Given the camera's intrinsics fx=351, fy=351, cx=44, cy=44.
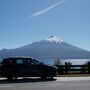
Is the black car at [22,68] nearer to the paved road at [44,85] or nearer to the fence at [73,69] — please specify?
the paved road at [44,85]

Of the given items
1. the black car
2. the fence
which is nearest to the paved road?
the black car

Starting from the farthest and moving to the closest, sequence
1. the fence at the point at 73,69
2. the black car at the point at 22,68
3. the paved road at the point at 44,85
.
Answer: the fence at the point at 73,69 → the black car at the point at 22,68 → the paved road at the point at 44,85

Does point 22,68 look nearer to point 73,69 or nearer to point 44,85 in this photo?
point 44,85

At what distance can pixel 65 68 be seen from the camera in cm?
3391

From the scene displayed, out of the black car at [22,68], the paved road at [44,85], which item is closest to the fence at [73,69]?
the black car at [22,68]

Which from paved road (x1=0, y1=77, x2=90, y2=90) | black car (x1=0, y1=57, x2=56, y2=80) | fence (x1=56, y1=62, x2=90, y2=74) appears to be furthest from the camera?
fence (x1=56, y1=62, x2=90, y2=74)

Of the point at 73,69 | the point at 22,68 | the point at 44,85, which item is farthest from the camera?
the point at 73,69

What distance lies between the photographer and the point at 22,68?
27016mm

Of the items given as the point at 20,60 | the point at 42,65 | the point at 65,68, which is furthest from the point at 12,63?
the point at 65,68

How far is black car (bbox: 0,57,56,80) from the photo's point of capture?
88.6ft

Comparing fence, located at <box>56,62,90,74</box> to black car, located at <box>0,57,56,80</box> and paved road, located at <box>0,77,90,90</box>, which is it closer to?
black car, located at <box>0,57,56,80</box>

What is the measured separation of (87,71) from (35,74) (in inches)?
374

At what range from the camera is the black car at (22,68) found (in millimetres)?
27016

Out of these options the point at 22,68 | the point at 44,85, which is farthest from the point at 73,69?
the point at 44,85
